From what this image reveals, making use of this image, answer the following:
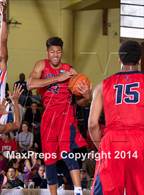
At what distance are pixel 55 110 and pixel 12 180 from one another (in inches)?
51.4

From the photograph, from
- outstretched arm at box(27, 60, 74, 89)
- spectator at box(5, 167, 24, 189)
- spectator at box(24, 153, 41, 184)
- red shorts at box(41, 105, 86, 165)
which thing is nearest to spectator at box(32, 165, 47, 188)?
spectator at box(24, 153, 41, 184)

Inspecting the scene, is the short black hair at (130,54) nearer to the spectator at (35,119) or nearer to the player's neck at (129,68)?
the player's neck at (129,68)

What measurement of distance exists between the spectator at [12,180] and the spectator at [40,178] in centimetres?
21

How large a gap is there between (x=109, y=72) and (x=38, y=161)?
144 cm

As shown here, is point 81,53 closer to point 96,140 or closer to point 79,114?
point 79,114

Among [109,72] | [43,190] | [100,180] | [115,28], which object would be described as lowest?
[43,190]

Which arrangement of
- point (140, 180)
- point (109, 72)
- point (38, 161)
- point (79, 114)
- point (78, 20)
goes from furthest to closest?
1. point (78, 20)
2. point (109, 72)
3. point (38, 161)
4. point (79, 114)
5. point (140, 180)

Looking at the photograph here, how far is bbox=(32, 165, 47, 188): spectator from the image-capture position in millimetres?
7504

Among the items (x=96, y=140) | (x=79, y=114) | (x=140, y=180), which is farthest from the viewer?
(x=79, y=114)

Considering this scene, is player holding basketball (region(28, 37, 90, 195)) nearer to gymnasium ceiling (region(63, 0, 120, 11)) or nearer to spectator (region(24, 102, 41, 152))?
spectator (region(24, 102, 41, 152))

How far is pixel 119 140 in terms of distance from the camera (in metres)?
4.89

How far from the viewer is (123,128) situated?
192 inches

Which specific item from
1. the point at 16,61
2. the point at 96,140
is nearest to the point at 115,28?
the point at 16,61

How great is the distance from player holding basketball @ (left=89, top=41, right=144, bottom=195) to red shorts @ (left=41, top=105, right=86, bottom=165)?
5.08 ft
